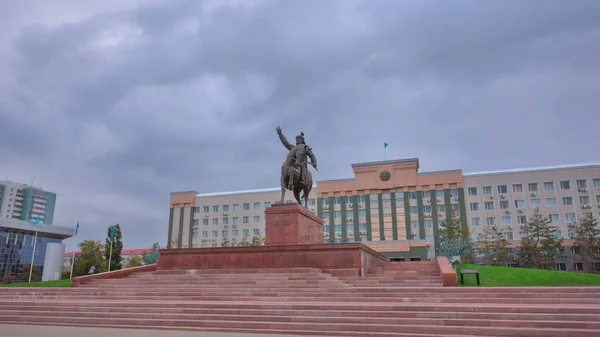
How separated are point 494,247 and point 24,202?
141 meters

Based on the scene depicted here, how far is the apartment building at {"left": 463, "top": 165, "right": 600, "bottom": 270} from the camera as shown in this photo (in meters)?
54.5

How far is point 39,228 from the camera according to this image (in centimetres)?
7544

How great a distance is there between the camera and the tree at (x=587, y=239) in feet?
155

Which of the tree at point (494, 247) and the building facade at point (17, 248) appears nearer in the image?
the tree at point (494, 247)

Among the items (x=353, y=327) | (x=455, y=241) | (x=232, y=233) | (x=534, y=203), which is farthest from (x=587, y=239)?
(x=353, y=327)

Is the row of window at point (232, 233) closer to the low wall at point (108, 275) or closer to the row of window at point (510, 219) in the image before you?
the row of window at point (510, 219)

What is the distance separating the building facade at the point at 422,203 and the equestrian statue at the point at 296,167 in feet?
121

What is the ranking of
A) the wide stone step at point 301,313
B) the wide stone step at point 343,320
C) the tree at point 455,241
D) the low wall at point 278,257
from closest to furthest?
the wide stone step at point 343,320 < the wide stone step at point 301,313 < the low wall at point 278,257 < the tree at point 455,241

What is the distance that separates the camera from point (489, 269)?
747 inches

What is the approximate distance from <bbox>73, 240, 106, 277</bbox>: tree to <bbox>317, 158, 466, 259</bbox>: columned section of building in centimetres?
3027

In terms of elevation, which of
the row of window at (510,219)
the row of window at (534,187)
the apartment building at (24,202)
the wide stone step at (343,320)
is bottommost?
the wide stone step at (343,320)

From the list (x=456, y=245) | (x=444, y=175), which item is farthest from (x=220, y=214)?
(x=456, y=245)

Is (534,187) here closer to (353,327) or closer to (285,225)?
(285,225)

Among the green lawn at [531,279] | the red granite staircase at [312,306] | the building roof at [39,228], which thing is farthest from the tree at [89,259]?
the green lawn at [531,279]
